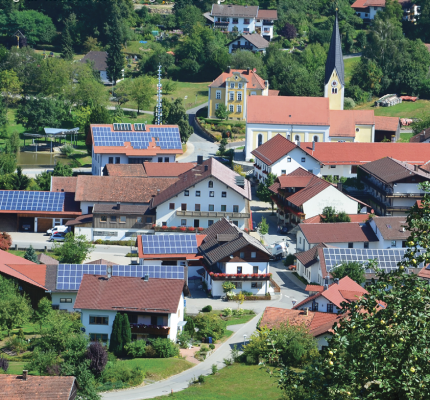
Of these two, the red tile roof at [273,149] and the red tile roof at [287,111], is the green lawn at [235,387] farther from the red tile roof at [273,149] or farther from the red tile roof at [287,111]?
the red tile roof at [287,111]

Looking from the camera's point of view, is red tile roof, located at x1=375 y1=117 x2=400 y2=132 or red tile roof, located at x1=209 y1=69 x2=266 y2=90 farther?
red tile roof, located at x1=209 y1=69 x2=266 y2=90

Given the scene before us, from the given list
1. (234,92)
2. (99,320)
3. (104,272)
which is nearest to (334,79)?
(234,92)

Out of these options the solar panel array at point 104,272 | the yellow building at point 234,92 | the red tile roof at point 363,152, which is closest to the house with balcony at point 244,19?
the yellow building at point 234,92

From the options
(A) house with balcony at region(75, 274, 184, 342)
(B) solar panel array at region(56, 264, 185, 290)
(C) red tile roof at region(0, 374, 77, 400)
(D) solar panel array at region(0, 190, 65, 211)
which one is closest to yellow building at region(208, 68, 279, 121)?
(D) solar panel array at region(0, 190, 65, 211)

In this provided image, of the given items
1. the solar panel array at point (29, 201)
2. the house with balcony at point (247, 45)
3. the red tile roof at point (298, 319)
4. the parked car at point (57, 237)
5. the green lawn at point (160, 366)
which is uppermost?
the house with balcony at point (247, 45)

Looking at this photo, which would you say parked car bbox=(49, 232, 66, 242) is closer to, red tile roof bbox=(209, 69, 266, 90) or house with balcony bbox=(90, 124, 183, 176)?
house with balcony bbox=(90, 124, 183, 176)
